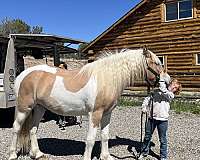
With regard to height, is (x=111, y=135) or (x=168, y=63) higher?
(x=168, y=63)

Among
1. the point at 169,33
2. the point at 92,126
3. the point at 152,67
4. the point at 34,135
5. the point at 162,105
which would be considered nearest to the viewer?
the point at 92,126

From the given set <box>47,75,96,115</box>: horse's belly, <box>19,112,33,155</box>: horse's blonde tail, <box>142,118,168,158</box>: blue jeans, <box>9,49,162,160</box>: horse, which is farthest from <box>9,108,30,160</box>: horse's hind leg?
<box>142,118,168,158</box>: blue jeans

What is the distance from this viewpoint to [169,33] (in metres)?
19.2

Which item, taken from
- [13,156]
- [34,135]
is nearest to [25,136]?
[34,135]

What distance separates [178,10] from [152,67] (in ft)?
45.4

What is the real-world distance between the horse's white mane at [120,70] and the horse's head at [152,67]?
0.07 meters

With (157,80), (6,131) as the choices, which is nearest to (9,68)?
(6,131)

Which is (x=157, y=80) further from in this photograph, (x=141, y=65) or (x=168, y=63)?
(x=168, y=63)

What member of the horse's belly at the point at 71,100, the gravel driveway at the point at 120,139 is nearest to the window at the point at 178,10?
the gravel driveway at the point at 120,139

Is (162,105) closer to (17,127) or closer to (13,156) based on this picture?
(17,127)

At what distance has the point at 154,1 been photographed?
777 inches

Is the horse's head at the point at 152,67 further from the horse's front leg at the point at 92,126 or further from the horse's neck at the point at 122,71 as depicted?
the horse's front leg at the point at 92,126

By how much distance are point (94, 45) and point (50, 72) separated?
1628 cm

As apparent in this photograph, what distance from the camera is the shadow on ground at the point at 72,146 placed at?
6711 millimetres
